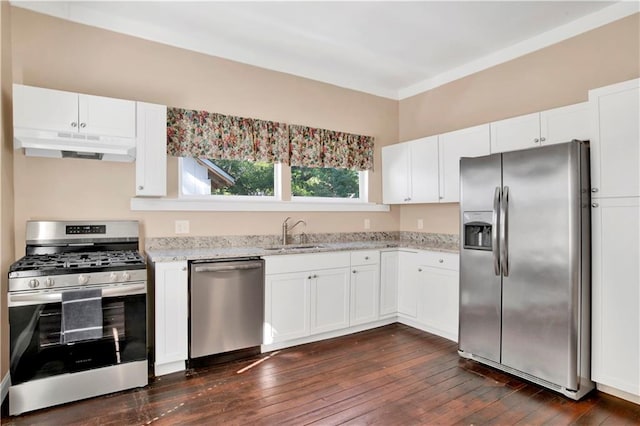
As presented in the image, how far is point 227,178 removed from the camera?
12.3ft

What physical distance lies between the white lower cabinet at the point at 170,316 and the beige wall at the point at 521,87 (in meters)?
2.94

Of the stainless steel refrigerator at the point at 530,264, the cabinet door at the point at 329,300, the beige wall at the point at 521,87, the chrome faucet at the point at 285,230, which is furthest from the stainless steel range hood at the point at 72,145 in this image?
the beige wall at the point at 521,87

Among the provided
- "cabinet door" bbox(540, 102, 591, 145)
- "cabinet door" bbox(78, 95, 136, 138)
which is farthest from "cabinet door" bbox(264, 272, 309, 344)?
"cabinet door" bbox(540, 102, 591, 145)

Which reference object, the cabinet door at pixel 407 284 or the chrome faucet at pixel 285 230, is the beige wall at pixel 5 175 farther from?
the cabinet door at pixel 407 284

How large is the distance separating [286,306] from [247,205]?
111cm

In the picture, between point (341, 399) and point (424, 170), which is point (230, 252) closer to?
point (341, 399)

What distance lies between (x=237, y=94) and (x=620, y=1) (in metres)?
3.39

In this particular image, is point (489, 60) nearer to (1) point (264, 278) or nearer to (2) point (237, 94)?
(2) point (237, 94)

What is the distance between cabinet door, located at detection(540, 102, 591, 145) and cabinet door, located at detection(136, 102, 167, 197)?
317cm

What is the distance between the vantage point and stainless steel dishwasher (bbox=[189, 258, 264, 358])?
2959 mm

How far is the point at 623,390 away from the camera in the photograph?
8.07ft

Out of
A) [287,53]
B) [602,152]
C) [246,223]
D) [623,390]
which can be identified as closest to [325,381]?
[246,223]

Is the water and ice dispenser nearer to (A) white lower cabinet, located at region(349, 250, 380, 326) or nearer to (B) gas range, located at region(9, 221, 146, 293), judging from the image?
(A) white lower cabinet, located at region(349, 250, 380, 326)

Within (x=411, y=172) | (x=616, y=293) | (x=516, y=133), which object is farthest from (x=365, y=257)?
(x=616, y=293)
